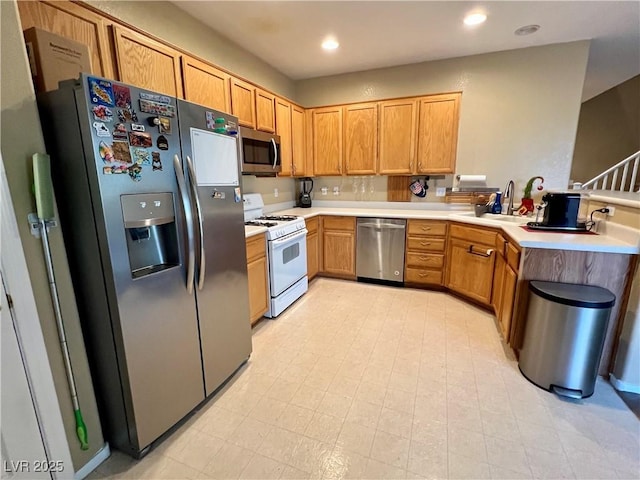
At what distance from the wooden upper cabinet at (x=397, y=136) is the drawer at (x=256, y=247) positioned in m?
1.95

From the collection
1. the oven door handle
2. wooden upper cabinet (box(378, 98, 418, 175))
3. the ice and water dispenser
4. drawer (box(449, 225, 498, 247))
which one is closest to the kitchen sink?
drawer (box(449, 225, 498, 247))

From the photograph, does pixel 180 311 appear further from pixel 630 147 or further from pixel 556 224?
pixel 630 147

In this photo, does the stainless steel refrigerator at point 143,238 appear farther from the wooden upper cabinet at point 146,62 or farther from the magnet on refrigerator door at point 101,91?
the wooden upper cabinet at point 146,62

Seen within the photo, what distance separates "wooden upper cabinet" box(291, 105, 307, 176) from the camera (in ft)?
12.1

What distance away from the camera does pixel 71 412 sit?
132 centimetres

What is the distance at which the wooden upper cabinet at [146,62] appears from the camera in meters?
1.80

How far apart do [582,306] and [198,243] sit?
7.24 ft

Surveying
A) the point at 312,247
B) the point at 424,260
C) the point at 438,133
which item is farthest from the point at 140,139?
the point at 438,133

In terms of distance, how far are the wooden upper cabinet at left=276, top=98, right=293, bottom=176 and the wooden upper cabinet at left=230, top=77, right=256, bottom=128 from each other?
0.47 m

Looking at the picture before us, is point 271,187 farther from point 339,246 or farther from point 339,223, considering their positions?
point 339,246

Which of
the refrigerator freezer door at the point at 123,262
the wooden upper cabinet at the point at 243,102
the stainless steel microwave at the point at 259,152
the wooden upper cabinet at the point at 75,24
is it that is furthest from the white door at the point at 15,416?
the wooden upper cabinet at the point at 243,102

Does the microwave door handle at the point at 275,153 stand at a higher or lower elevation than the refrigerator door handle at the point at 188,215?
higher

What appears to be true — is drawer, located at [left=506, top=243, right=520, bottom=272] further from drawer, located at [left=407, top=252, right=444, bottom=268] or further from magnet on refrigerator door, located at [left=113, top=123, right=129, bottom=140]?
magnet on refrigerator door, located at [left=113, top=123, right=129, bottom=140]

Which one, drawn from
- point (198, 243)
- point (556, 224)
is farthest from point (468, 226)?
point (198, 243)
